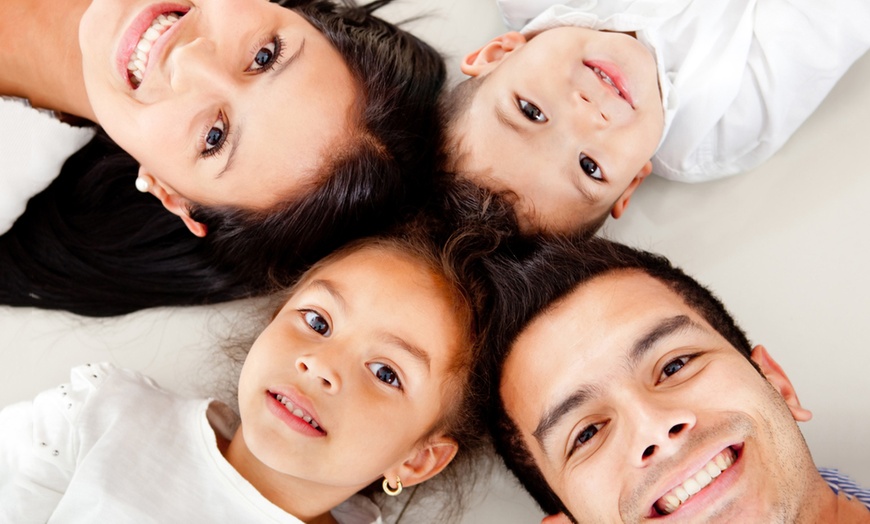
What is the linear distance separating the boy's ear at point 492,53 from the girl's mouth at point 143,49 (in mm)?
464

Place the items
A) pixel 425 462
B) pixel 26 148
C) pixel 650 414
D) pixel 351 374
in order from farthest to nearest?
pixel 26 148 < pixel 425 462 < pixel 351 374 < pixel 650 414

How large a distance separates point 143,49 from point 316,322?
46 centimetres

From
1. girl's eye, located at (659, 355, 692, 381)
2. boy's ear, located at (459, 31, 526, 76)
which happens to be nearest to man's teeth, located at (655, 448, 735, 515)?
girl's eye, located at (659, 355, 692, 381)

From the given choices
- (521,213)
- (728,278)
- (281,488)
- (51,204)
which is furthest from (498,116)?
(51,204)

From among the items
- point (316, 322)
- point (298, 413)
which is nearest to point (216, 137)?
point (316, 322)

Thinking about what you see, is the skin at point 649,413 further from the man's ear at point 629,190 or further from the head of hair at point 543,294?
the man's ear at point 629,190

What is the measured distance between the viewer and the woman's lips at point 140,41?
1.07 m

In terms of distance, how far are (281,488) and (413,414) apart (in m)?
0.25

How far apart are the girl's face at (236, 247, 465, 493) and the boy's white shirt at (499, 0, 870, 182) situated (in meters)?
0.54

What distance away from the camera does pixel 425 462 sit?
1153 mm

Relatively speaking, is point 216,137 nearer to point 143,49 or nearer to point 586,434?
point 143,49

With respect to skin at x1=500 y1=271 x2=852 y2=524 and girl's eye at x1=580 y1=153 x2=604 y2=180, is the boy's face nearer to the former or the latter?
girl's eye at x1=580 y1=153 x2=604 y2=180

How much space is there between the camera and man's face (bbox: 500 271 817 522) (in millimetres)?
910

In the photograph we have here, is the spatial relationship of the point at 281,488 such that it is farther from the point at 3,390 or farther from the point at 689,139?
the point at 689,139
